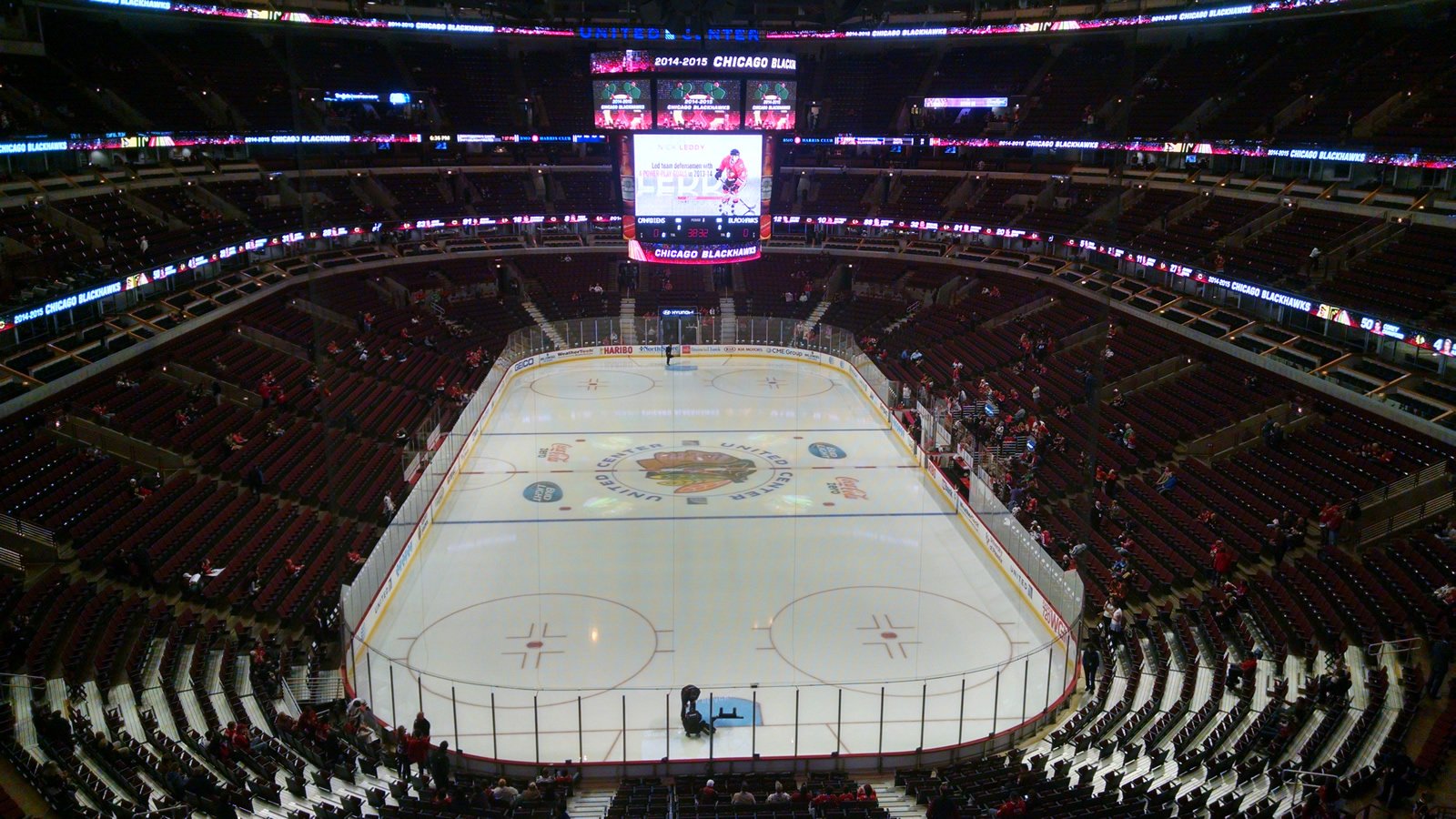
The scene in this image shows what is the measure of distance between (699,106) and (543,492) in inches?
429

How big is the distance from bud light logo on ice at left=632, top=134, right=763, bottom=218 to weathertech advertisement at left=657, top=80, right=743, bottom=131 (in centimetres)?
29

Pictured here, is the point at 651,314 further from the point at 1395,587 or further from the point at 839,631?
the point at 1395,587

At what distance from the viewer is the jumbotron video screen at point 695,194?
27281 mm

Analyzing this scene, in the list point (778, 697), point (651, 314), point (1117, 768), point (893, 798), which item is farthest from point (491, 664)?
point (651, 314)

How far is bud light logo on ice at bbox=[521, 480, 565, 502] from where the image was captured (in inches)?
934

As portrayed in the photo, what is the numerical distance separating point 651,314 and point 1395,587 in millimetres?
29462

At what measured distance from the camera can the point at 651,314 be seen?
135 feet

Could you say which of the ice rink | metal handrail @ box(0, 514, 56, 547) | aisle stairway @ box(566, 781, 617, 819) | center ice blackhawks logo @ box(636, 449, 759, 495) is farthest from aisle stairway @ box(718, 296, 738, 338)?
aisle stairway @ box(566, 781, 617, 819)

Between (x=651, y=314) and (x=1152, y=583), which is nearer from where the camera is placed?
(x=1152, y=583)

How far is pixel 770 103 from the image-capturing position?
1070 inches

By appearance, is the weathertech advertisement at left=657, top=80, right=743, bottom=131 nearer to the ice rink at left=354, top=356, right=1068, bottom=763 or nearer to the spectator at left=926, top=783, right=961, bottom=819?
the ice rink at left=354, top=356, right=1068, bottom=763

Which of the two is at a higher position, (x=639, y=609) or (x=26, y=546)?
(x=26, y=546)

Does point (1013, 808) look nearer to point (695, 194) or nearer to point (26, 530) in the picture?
point (26, 530)

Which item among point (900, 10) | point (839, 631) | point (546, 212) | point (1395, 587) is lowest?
point (839, 631)
